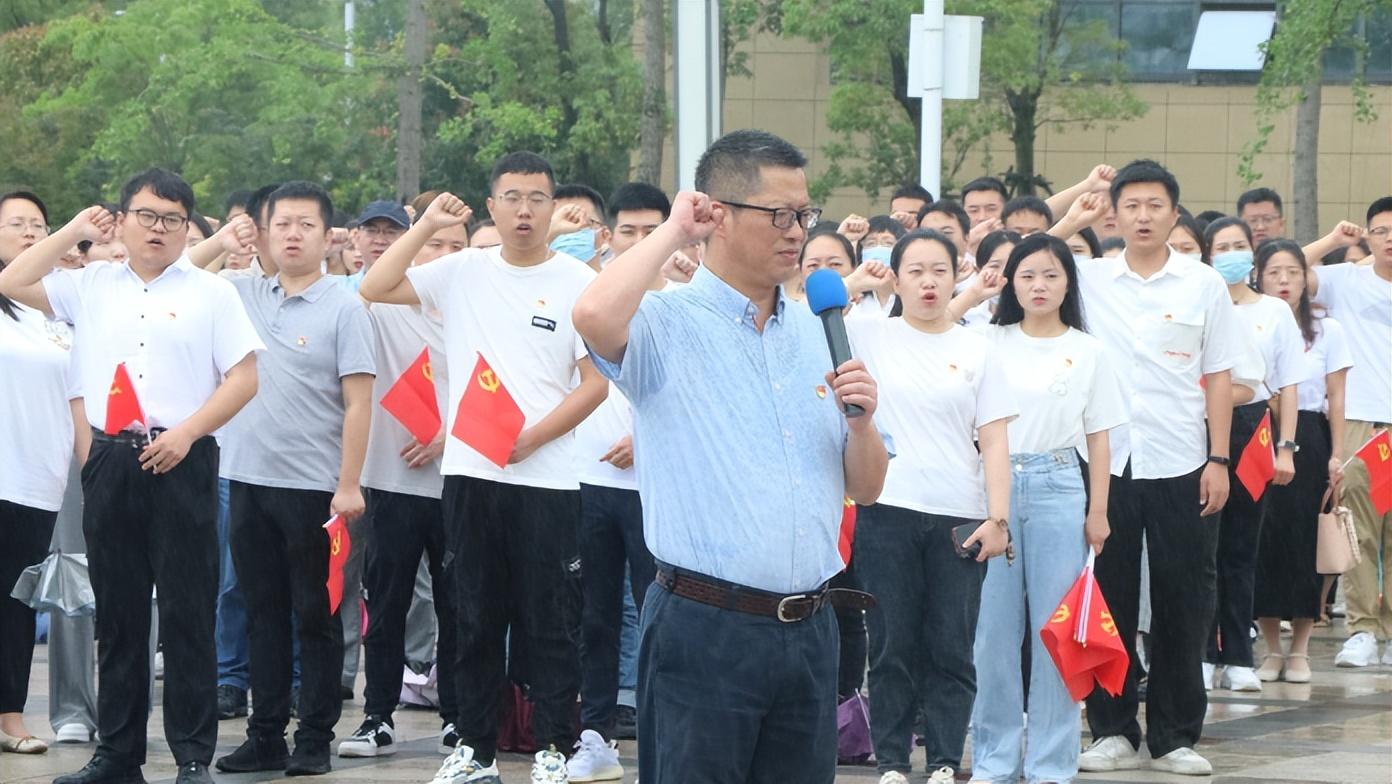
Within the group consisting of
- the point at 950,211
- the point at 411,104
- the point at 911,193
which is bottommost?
the point at 950,211

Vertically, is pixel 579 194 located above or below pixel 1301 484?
above

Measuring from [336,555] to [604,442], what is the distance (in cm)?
130

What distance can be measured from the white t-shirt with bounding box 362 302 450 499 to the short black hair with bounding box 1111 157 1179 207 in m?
3.00

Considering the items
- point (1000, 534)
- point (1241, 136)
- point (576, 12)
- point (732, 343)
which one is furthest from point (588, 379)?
point (1241, 136)

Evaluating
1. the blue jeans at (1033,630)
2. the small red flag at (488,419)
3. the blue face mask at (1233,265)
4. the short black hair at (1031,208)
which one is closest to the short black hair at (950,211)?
the short black hair at (1031,208)

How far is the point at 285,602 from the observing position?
335 inches

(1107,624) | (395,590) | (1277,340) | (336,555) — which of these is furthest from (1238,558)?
(336,555)

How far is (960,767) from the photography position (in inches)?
342

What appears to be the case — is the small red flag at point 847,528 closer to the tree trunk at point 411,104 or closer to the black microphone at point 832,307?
the black microphone at point 832,307

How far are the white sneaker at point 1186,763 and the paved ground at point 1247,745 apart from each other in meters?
0.06

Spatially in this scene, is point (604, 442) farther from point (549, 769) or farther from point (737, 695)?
point (737, 695)

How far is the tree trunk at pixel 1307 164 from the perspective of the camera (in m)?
27.8

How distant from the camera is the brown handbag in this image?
11.9 m

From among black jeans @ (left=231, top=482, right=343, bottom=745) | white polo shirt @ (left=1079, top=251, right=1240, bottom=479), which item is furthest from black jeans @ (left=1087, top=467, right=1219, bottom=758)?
black jeans @ (left=231, top=482, right=343, bottom=745)
